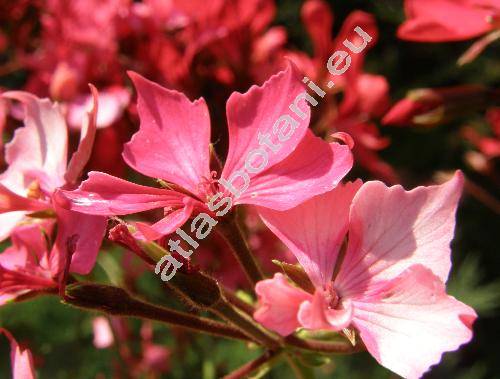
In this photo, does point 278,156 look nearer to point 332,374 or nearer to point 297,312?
point 297,312

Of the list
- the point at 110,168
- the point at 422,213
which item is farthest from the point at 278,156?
the point at 110,168

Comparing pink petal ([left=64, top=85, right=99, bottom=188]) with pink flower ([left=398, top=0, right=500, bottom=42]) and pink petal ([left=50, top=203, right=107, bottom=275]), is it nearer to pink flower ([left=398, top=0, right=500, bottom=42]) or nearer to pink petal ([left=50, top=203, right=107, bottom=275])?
pink petal ([left=50, top=203, right=107, bottom=275])

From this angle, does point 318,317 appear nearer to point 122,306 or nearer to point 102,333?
point 122,306

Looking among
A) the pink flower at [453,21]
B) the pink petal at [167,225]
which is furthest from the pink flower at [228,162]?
the pink flower at [453,21]

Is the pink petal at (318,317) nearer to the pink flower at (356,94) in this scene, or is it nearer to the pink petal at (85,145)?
the pink petal at (85,145)

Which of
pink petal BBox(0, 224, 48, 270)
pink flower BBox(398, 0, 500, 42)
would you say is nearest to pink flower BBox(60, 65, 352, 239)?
pink petal BBox(0, 224, 48, 270)
